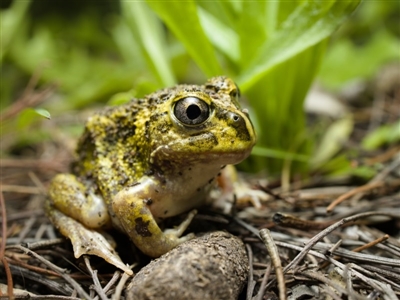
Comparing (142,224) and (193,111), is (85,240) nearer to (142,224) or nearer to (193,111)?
(142,224)

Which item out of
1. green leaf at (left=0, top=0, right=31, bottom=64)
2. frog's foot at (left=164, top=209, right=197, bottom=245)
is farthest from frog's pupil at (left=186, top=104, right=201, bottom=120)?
green leaf at (left=0, top=0, right=31, bottom=64)

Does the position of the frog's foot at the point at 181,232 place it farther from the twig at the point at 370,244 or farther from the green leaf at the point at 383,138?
the green leaf at the point at 383,138

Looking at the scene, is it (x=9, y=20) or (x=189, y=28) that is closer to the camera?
(x=189, y=28)

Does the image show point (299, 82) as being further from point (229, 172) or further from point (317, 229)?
point (317, 229)

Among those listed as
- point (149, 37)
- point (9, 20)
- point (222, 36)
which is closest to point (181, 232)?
point (222, 36)

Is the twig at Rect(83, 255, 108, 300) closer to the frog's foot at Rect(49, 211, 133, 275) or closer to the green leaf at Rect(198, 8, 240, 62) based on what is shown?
the frog's foot at Rect(49, 211, 133, 275)

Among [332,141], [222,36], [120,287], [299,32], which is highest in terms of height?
[222,36]

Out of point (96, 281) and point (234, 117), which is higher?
point (234, 117)
